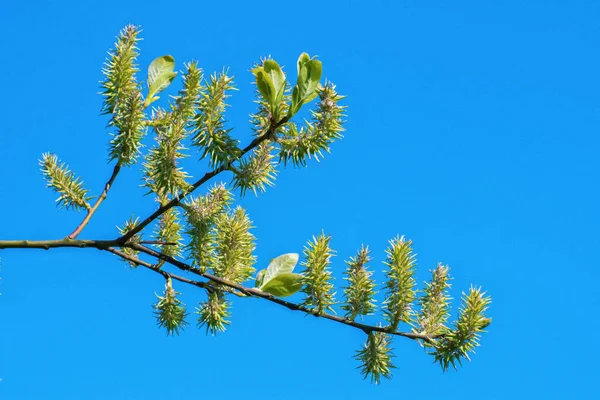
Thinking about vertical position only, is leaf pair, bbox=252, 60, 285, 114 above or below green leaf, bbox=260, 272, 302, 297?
above

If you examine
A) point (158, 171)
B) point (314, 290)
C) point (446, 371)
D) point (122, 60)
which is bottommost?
point (446, 371)

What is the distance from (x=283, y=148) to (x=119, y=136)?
0.41 m

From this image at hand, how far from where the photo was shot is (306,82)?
185 centimetres

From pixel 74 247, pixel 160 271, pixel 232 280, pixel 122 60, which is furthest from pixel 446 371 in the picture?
pixel 122 60

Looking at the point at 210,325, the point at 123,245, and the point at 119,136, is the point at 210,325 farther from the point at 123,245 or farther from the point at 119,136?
the point at 119,136

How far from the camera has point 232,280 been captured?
2117 mm

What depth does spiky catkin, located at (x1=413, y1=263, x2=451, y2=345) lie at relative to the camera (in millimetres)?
Answer: 1986

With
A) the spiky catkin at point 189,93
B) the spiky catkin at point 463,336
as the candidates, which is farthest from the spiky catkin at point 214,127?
the spiky catkin at point 463,336

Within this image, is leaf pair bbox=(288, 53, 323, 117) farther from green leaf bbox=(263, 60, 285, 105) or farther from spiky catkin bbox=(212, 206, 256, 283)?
spiky catkin bbox=(212, 206, 256, 283)

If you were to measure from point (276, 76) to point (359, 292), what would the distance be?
546 millimetres

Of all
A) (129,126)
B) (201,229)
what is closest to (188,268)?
(201,229)

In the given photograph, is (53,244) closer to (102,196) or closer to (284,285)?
(102,196)

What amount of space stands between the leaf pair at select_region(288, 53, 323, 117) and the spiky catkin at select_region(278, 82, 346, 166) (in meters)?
0.06

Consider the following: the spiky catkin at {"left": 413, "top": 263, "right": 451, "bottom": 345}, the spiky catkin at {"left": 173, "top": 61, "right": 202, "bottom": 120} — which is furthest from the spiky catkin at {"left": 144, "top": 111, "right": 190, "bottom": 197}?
the spiky catkin at {"left": 413, "top": 263, "right": 451, "bottom": 345}
